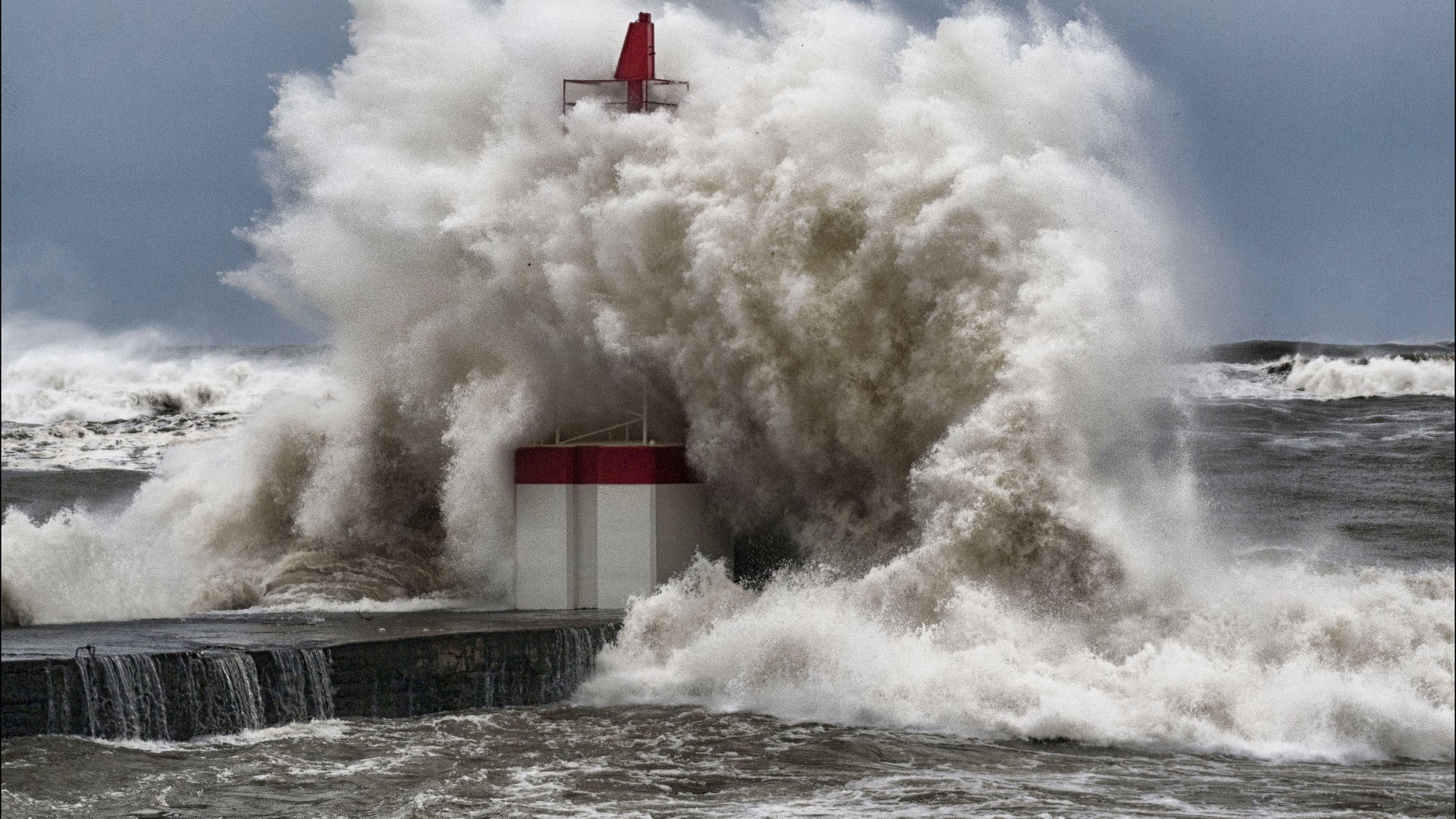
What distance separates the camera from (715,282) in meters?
18.9

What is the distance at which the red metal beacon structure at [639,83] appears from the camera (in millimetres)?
20062

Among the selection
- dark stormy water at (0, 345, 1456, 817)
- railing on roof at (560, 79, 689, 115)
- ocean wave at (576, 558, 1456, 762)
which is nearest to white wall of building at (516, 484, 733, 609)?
ocean wave at (576, 558, 1456, 762)

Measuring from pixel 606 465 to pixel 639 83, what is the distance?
468 centimetres

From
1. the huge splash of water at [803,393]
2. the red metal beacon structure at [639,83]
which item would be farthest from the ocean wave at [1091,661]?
the red metal beacon structure at [639,83]

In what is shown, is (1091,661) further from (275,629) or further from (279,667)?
(275,629)

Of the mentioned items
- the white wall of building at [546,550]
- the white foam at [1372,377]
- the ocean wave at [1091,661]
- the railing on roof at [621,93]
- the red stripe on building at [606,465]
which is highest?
the railing on roof at [621,93]

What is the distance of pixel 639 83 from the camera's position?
2012 cm

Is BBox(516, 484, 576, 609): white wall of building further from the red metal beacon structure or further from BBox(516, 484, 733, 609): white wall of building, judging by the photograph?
the red metal beacon structure

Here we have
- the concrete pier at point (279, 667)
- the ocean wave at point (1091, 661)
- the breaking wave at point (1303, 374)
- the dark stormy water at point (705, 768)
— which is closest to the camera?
the dark stormy water at point (705, 768)

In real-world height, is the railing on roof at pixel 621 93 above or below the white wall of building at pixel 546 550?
above

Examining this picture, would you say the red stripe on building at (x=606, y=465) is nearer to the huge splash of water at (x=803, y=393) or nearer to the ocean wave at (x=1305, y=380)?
the huge splash of water at (x=803, y=393)

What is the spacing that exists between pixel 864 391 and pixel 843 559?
1.87 m

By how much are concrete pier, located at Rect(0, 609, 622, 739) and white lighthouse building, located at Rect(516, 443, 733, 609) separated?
0.56 m

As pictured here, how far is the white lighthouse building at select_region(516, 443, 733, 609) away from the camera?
18734 mm
